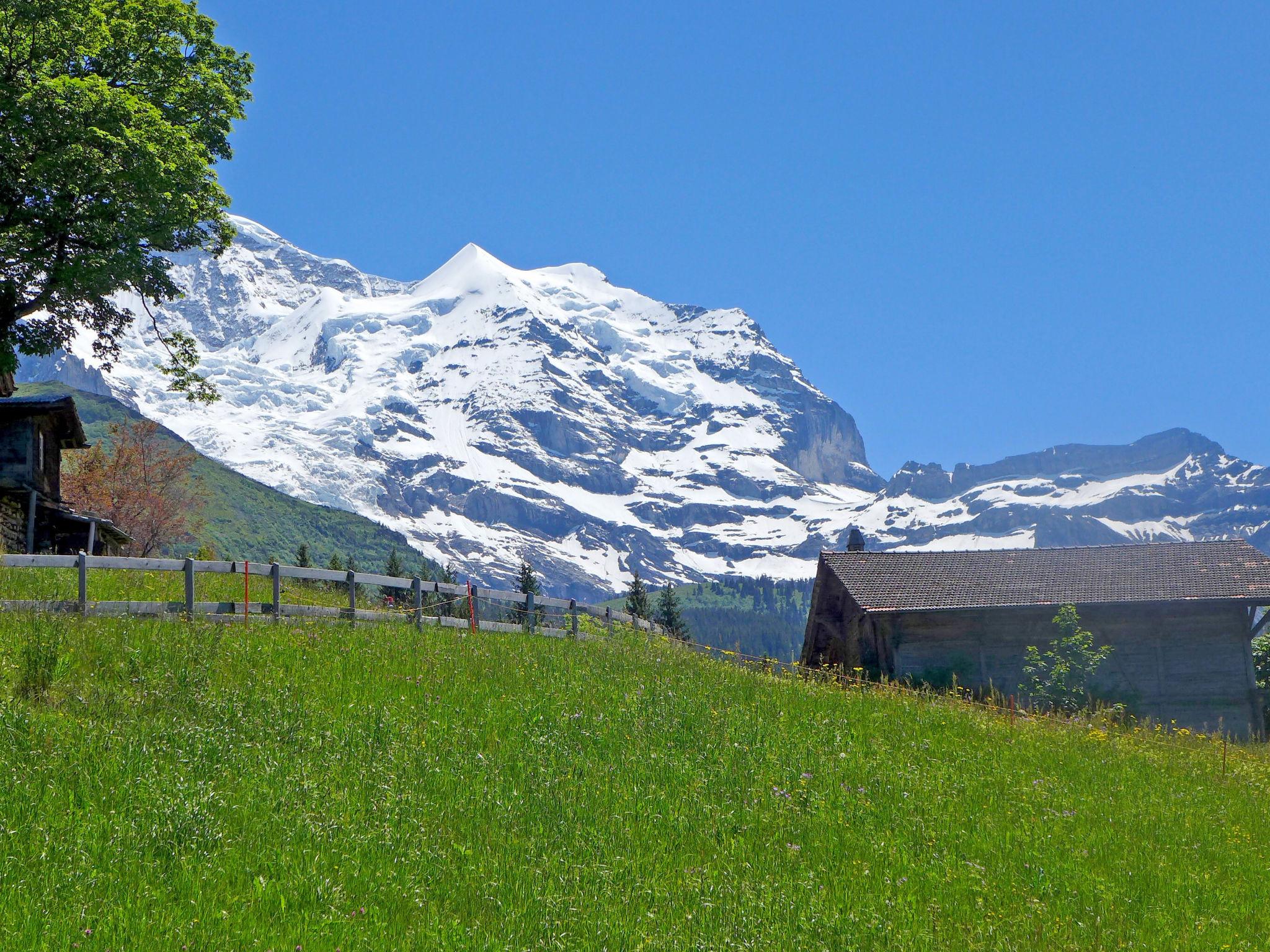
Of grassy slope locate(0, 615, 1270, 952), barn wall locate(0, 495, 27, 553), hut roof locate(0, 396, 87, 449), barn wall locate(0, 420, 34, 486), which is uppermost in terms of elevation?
hut roof locate(0, 396, 87, 449)

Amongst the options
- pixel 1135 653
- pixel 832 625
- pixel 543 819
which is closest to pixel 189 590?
pixel 543 819

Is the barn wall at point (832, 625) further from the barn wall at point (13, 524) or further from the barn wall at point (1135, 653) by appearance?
the barn wall at point (13, 524)

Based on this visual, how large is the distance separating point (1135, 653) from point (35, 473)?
3593 cm

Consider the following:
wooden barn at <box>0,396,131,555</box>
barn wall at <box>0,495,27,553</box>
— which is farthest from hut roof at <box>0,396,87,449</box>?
barn wall at <box>0,495,27,553</box>

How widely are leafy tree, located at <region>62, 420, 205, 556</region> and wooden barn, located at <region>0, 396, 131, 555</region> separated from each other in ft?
64.7

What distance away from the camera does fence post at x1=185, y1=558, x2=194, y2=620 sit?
19.3 m

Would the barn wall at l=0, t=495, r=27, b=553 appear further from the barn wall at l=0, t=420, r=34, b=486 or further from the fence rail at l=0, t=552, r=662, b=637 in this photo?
the fence rail at l=0, t=552, r=662, b=637

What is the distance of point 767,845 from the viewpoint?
12.0 m

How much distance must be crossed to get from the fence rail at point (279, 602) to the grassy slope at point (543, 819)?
957 mm

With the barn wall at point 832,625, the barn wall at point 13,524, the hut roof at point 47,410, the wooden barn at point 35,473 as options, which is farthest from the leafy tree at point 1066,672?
the hut roof at point 47,410

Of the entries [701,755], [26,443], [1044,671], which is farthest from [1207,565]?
[26,443]

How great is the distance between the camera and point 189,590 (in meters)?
19.4

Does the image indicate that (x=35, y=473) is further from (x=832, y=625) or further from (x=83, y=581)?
(x=832, y=625)

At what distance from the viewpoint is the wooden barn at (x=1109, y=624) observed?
1324 inches
